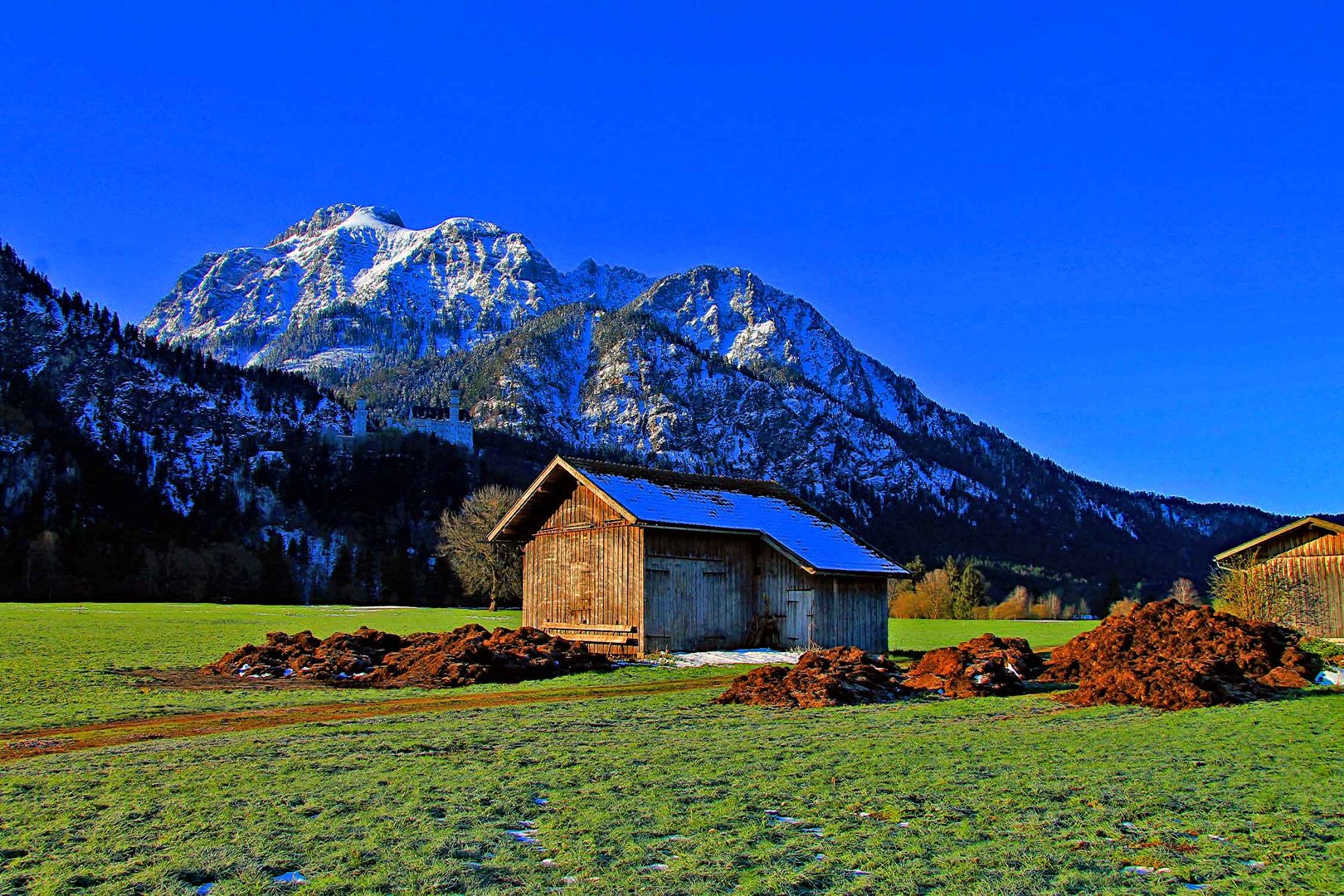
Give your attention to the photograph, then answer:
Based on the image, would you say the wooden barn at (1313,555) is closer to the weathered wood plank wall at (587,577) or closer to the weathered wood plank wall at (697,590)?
the weathered wood plank wall at (697,590)

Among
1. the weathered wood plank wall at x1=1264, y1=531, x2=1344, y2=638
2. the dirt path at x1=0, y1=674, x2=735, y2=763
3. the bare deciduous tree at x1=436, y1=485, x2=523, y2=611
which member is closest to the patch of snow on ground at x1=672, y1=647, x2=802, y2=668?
the dirt path at x1=0, y1=674, x2=735, y2=763

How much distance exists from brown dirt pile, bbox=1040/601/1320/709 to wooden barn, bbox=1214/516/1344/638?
78.9 ft

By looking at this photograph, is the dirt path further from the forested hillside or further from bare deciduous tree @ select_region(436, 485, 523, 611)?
the forested hillside

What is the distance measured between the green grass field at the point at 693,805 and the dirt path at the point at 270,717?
0.59 metres

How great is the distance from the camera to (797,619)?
29500mm

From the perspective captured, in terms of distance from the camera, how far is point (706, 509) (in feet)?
99.9

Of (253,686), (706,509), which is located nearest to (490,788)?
(253,686)

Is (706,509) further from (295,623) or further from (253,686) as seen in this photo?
(295,623)

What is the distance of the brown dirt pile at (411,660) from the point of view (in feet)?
67.0

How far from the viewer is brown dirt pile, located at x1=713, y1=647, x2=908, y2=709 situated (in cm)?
1634

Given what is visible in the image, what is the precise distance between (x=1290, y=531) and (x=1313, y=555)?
132 centimetres

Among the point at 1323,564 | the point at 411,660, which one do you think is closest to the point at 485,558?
the point at 411,660

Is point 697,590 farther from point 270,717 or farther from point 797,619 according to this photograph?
point 270,717

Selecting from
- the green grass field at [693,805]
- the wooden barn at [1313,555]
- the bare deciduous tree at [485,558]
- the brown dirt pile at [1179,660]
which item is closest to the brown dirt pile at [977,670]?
the brown dirt pile at [1179,660]
